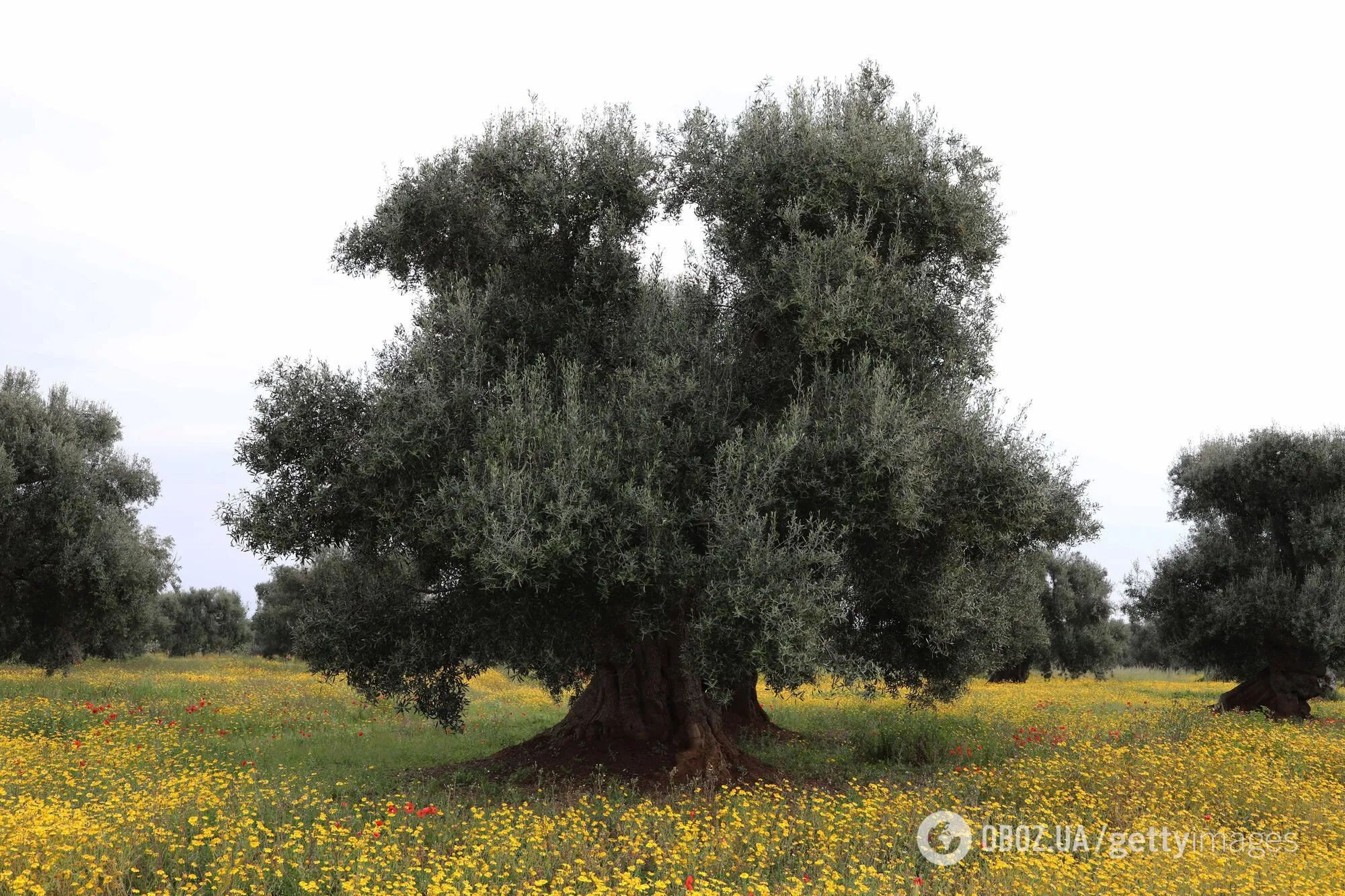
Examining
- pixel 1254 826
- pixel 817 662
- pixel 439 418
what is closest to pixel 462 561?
pixel 439 418

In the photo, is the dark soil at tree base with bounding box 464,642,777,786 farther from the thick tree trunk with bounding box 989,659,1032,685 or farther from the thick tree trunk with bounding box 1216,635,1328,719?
the thick tree trunk with bounding box 989,659,1032,685

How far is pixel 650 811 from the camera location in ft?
A: 39.8

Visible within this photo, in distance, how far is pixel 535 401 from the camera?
43.5 feet

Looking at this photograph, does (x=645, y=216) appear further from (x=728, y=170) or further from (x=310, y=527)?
(x=310, y=527)

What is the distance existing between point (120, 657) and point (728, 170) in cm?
5043

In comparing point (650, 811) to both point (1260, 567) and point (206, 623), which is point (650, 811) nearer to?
point (1260, 567)

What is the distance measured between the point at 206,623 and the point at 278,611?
20150mm

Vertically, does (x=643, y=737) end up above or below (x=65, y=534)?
below

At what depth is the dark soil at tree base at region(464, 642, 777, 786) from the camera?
1541cm

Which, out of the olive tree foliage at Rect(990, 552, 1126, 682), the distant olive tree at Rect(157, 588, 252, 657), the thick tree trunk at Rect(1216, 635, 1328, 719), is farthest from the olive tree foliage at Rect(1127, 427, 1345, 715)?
the distant olive tree at Rect(157, 588, 252, 657)

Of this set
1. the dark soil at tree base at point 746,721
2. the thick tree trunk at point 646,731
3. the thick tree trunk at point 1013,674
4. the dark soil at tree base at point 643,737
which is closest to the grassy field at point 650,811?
the dark soil at tree base at point 746,721

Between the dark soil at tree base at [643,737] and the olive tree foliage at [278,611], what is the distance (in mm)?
38772

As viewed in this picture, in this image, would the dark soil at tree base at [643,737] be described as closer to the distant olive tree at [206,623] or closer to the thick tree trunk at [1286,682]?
the thick tree trunk at [1286,682]

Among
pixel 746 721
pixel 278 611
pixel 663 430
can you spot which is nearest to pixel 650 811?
pixel 663 430
